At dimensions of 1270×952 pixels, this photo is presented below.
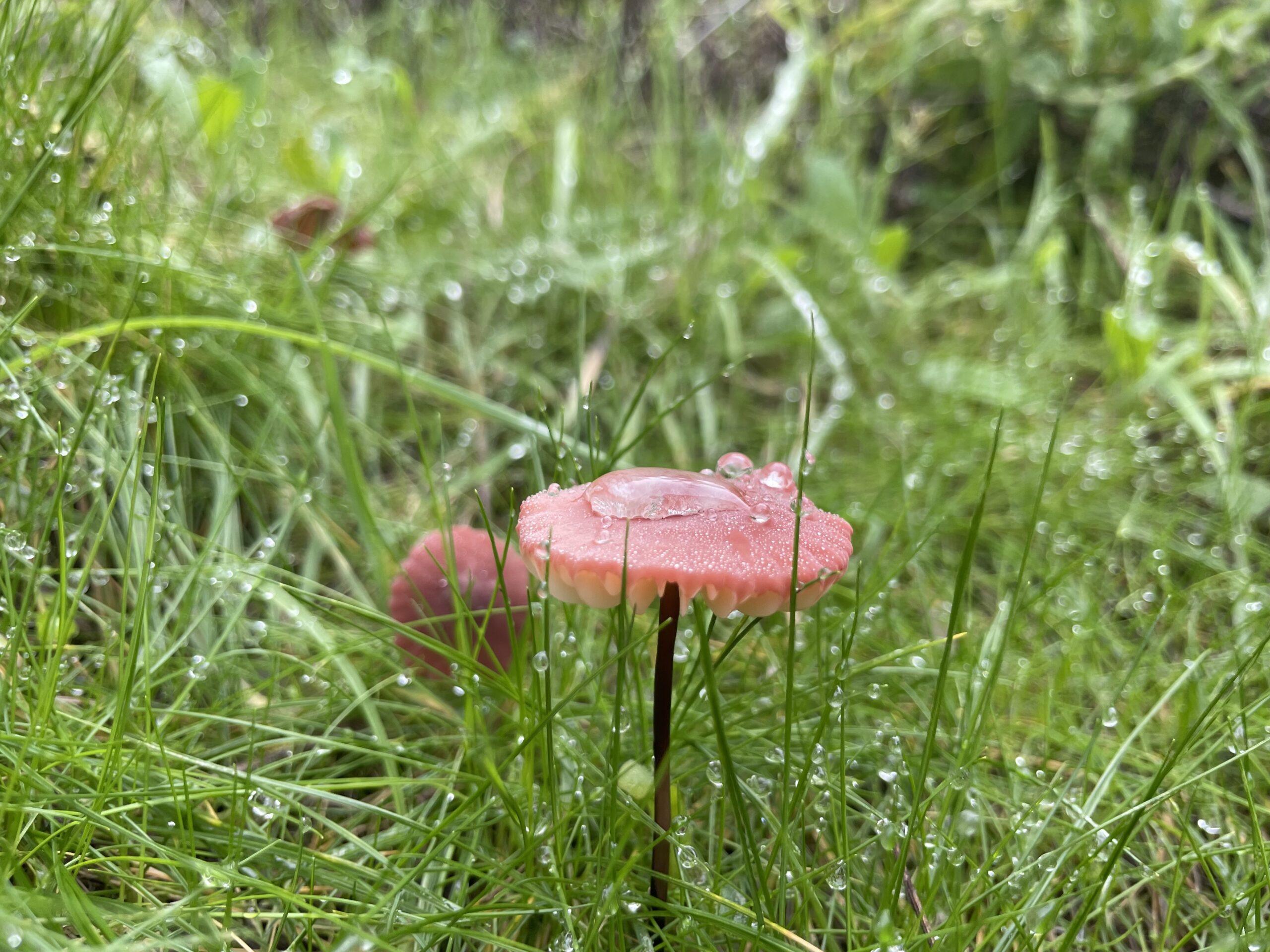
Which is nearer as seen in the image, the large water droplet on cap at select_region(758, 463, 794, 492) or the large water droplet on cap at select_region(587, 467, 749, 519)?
the large water droplet on cap at select_region(587, 467, 749, 519)

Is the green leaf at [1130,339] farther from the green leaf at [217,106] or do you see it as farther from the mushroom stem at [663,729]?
the green leaf at [217,106]

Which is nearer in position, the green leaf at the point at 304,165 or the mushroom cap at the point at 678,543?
the mushroom cap at the point at 678,543

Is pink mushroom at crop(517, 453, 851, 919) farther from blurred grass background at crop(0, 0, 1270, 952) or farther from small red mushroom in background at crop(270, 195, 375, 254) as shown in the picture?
small red mushroom in background at crop(270, 195, 375, 254)

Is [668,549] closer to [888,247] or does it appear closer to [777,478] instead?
[777,478]

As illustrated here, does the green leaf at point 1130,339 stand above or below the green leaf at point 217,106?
below

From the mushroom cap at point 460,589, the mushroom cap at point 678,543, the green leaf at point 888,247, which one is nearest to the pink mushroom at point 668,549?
the mushroom cap at point 678,543

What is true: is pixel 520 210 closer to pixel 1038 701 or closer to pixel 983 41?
pixel 983 41

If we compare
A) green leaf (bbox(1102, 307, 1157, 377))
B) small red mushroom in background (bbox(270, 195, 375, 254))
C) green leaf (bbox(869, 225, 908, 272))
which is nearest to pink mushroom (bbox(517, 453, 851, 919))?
small red mushroom in background (bbox(270, 195, 375, 254))

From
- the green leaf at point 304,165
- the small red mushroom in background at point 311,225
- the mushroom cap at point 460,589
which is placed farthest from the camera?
the green leaf at point 304,165
